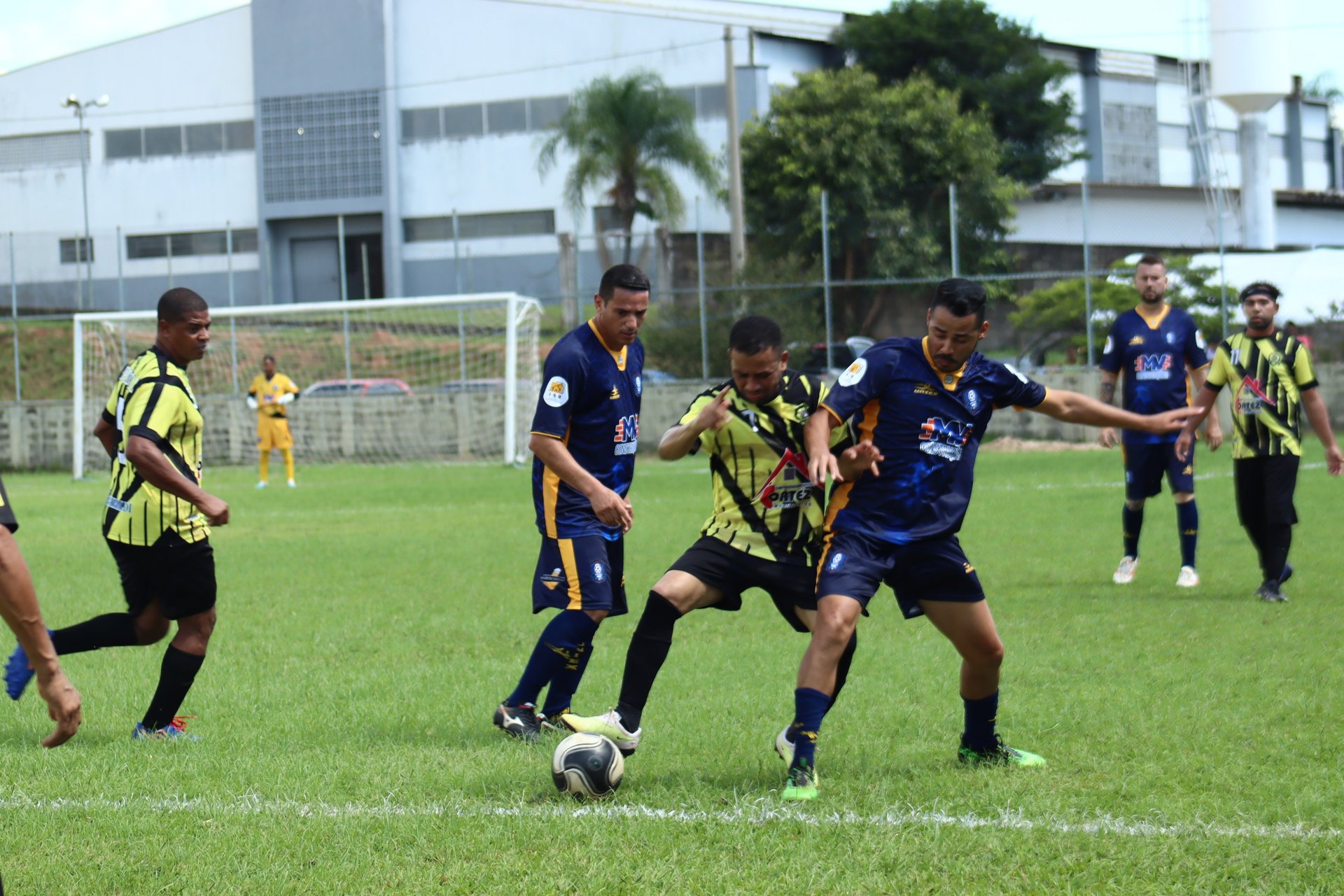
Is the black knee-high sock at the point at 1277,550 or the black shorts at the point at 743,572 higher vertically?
the black shorts at the point at 743,572

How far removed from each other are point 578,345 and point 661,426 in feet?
72.2

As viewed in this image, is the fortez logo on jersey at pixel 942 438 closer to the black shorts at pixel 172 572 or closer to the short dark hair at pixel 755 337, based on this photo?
the short dark hair at pixel 755 337

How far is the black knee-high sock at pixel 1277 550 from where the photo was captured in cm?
909

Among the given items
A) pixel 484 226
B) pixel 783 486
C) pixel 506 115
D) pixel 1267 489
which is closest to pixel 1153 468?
pixel 1267 489

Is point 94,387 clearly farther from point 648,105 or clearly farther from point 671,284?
point 648,105

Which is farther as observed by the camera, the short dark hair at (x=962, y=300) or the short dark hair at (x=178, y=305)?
the short dark hair at (x=178, y=305)

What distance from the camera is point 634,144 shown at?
125 feet

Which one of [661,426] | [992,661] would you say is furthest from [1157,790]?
[661,426]

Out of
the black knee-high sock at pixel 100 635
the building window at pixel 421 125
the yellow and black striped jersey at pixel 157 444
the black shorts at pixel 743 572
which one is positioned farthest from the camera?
the building window at pixel 421 125

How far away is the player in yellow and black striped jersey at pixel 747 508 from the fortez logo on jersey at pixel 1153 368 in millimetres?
5333

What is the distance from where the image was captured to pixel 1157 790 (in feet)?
15.6

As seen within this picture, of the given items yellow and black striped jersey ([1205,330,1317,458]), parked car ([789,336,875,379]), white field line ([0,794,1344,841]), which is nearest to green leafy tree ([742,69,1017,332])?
parked car ([789,336,875,379])

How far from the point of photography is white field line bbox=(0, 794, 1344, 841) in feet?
14.1

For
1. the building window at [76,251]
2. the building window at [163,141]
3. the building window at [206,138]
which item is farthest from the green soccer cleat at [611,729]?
the building window at [163,141]
